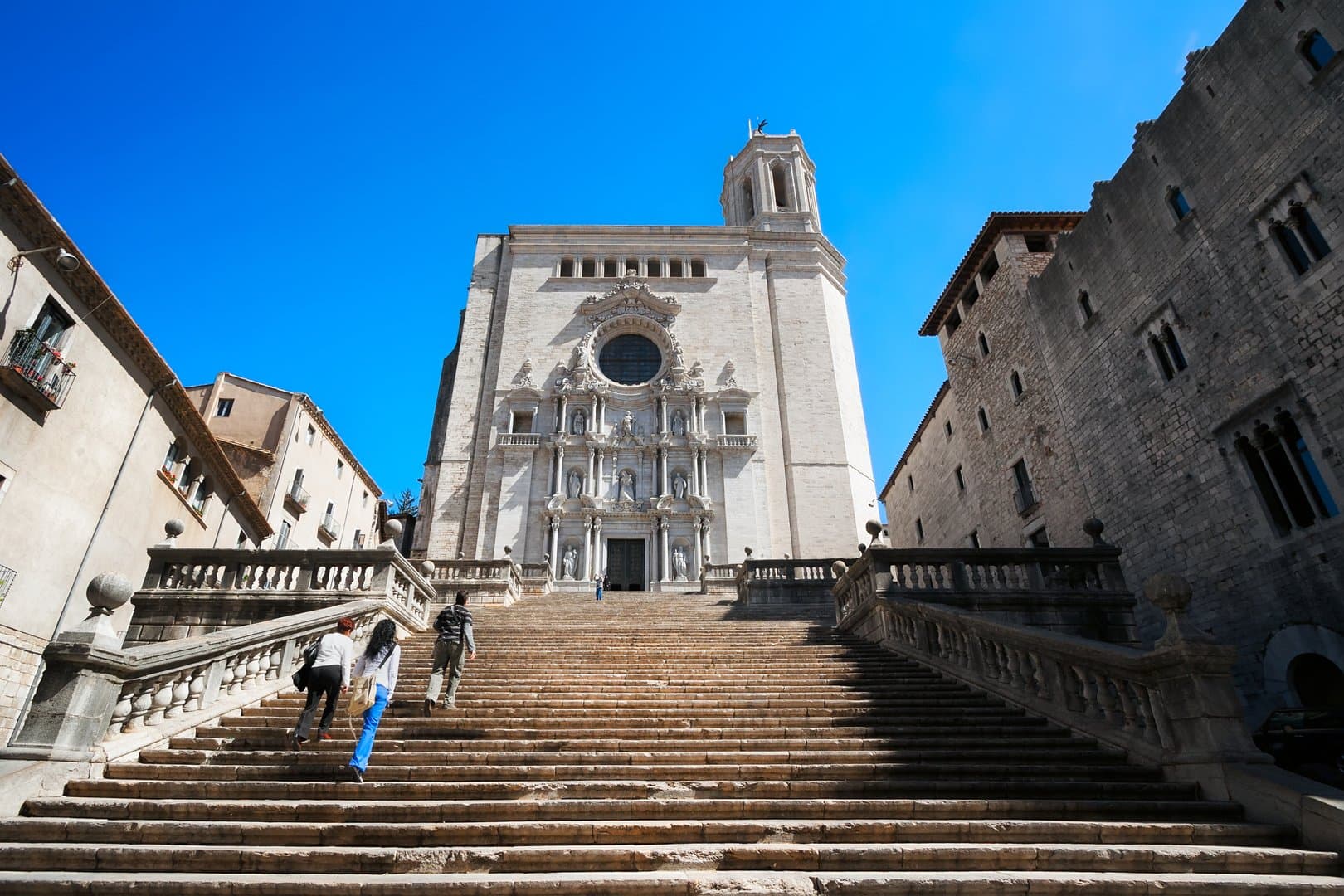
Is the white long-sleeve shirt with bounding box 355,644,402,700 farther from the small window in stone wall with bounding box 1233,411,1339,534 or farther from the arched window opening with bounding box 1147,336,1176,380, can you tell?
the arched window opening with bounding box 1147,336,1176,380

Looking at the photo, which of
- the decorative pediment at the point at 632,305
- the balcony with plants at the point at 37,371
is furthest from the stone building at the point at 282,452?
the decorative pediment at the point at 632,305

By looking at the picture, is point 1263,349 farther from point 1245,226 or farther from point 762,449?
point 762,449

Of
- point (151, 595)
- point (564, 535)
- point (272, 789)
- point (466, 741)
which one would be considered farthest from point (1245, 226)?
point (564, 535)

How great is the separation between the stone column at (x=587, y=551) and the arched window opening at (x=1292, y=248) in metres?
22.1

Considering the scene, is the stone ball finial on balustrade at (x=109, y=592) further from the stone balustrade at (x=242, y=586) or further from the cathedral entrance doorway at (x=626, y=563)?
the cathedral entrance doorway at (x=626, y=563)

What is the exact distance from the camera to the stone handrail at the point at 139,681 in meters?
5.43

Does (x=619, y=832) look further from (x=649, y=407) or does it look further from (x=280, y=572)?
(x=649, y=407)

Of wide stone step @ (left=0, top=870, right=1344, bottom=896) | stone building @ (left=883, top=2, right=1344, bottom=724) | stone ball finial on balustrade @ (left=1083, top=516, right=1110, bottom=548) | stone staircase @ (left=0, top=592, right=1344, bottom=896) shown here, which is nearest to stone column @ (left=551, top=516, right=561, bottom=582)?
stone building @ (left=883, top=2, right=1344, bottom=724)

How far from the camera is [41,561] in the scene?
504 inches

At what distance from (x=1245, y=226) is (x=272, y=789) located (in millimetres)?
17991

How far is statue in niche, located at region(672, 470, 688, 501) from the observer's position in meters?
28.5

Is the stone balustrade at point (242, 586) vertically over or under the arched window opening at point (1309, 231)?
under

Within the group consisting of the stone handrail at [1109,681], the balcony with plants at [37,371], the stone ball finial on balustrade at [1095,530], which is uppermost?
the balcony with plants at [37,371]

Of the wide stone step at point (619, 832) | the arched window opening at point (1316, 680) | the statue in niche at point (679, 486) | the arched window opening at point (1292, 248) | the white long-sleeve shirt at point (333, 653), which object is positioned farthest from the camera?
the statue in niche at point (679, 486)
